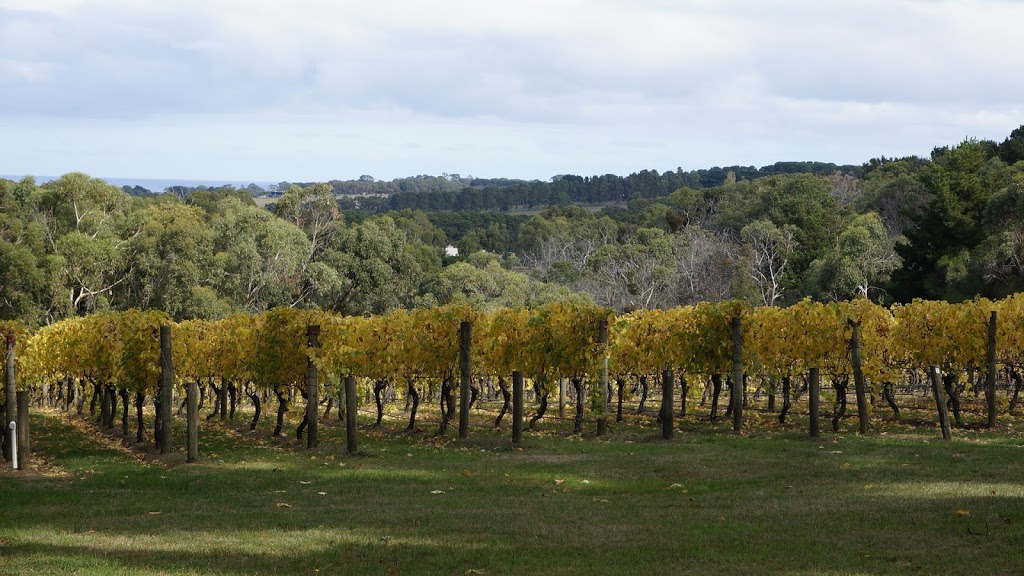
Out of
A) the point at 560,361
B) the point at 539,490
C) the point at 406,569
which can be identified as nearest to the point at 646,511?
the point at 539,490

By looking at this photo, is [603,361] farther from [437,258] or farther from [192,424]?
[437,258]

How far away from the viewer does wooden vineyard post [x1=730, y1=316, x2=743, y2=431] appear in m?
18.9

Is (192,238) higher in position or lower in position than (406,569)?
higher

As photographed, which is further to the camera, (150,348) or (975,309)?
(975,309)

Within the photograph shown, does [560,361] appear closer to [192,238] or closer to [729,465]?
[729,465]

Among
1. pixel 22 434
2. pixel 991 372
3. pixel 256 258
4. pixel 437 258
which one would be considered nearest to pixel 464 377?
pixel 22 434

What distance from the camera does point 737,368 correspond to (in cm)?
1889

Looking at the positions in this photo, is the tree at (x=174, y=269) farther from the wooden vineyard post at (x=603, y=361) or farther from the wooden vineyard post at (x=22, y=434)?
the wooden vineyard post at (x=603, y=361)

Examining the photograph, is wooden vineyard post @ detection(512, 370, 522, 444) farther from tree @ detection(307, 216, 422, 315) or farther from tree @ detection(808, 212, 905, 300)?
tree @ detection(307, 216, 422, 315)

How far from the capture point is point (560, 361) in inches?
798

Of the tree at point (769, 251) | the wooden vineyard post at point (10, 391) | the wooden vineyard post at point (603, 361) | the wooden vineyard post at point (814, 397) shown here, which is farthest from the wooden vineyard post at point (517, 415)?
the tree at point (769, 251)

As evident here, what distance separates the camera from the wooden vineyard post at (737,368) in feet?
62.0

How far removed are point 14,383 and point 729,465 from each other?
1186 centimetres

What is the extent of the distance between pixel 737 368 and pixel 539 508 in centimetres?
870
